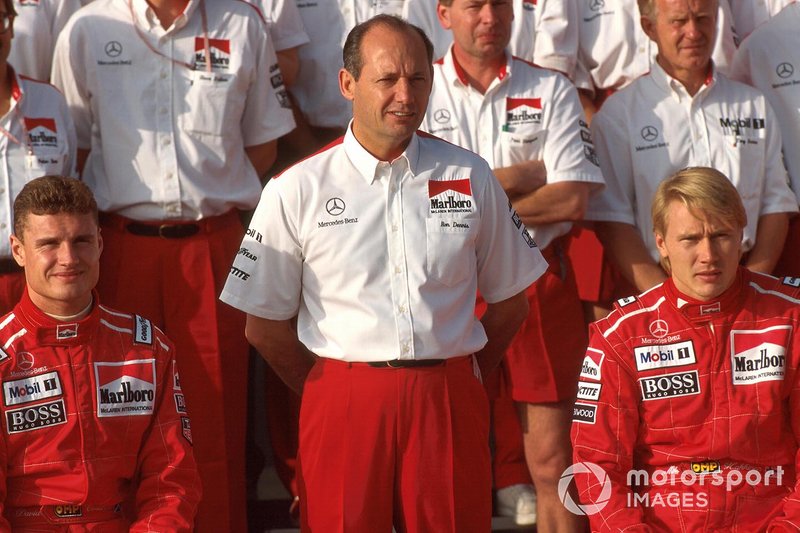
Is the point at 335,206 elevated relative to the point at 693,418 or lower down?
elevated

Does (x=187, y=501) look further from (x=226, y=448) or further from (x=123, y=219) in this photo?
(x=123, y=219)

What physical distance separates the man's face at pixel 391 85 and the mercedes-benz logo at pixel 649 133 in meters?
1.62

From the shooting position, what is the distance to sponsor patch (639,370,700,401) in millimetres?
4074

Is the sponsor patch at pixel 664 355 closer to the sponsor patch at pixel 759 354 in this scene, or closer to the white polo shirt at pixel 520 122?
the sponsor patch at pixel 759 354

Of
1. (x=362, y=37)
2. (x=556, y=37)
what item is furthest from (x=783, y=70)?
(x=362, y=37)

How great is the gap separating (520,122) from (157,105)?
1456 millimetres

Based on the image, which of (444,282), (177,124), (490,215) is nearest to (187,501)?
(444,282)

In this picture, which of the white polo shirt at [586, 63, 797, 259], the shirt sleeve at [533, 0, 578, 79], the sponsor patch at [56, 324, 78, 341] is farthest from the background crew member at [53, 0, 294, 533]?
the white polo shirt at [586, 63, 797, 259]

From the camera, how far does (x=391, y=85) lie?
395 centimetres

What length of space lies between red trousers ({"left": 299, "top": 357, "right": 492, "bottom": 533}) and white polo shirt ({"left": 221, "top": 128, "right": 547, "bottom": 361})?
0.29ft

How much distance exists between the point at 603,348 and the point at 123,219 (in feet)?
6.74

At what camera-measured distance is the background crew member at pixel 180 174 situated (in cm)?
509

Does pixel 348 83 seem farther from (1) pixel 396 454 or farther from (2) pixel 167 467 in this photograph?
(2) pixel 167 467

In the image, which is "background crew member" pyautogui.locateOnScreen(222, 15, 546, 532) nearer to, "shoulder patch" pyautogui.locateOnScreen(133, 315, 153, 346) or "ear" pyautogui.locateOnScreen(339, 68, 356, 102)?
"ear" pyautogui.locateOnScreen(339, 68, 356, 102)
